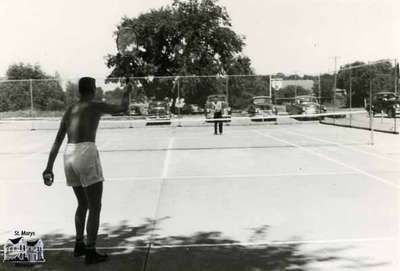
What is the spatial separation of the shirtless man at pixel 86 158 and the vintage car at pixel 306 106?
2884 centimetres

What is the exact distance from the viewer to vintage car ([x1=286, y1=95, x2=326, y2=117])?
34.1 meters

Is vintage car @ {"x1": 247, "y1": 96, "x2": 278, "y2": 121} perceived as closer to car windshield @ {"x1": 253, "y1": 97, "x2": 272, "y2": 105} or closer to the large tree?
car windshield @ {"x1": 253, "y1": 97, "x2": 272, "y2": 105}

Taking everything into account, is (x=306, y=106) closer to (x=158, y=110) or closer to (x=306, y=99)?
(x=306, y=99)

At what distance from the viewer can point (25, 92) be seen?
3297cm

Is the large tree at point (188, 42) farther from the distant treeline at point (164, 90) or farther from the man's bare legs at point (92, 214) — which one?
the man's bare legs at point (92, 214)

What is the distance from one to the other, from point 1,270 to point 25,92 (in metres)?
29.5

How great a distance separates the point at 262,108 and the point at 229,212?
26323 millimetres

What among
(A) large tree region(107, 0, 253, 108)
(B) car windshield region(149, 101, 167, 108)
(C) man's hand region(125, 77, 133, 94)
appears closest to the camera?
(C) man's hand region(125, 77, 133, 94)

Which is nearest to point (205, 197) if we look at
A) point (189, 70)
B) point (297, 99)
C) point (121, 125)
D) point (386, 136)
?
point (386, 136)

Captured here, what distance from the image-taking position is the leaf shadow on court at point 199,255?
5164 millimetres

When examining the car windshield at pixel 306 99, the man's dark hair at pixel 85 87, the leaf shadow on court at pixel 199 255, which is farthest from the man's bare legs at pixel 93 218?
the car windshield at pixel 306 99

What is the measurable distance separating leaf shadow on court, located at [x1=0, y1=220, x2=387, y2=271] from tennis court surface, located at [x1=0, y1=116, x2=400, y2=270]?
0.01 metres

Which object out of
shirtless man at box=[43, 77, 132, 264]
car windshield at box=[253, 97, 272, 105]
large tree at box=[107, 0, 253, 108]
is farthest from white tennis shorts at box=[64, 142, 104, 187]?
large tree at box=[107, 0, 253, 108]

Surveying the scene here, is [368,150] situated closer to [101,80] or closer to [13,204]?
[13,204]
